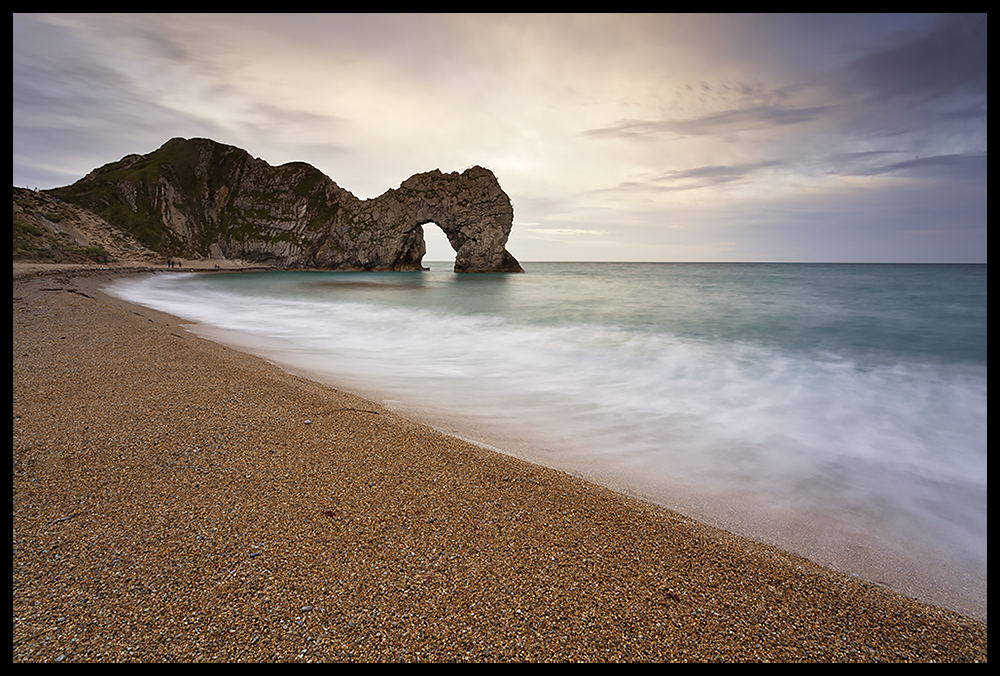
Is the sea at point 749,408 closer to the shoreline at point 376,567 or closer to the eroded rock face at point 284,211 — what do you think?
the shoreline at point 376,567

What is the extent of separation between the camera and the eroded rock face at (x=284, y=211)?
64.0 meters

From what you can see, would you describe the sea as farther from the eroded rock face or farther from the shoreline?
the eroded rock face

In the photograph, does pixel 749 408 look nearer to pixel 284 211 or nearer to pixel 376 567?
pixel 376 567

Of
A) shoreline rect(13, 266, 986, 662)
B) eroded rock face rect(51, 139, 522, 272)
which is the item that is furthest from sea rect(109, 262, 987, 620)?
eroded rock face rect(51, 139, 522, 272)

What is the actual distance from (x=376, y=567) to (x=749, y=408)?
644cm

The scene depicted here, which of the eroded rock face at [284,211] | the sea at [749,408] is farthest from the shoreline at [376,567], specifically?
the eroded rock face at [284,211]

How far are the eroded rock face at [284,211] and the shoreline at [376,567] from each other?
6293 cm

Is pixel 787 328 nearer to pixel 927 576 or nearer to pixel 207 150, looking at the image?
pixel 927 576

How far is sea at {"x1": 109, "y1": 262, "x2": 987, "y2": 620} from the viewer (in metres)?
3.40

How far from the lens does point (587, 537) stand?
249 centimetres
